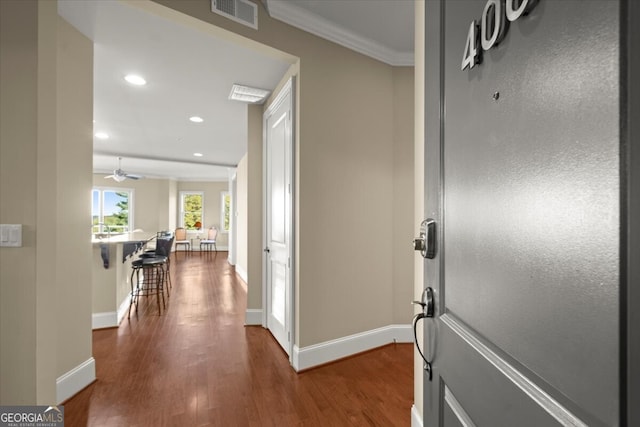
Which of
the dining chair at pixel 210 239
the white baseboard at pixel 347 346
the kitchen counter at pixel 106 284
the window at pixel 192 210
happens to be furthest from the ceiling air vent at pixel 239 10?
the window at pixel 192 210

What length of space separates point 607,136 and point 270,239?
3.07 metres

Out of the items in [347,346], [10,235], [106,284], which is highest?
[10,235]

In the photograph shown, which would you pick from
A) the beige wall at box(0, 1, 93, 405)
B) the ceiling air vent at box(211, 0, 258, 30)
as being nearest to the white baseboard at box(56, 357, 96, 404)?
the beige wall at box(0, 1, 93, 405)

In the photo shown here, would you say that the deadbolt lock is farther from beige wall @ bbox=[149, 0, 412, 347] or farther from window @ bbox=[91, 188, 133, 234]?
window @ bbox=[91, 188, 133, 234]

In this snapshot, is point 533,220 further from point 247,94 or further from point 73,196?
point 247,94

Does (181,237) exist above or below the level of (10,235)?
below

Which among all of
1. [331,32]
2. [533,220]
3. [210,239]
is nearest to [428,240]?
[533,220]

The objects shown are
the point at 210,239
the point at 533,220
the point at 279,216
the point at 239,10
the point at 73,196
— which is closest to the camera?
the point at 533,220

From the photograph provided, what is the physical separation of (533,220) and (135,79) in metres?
3.71

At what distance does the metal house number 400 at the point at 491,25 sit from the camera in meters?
0.52

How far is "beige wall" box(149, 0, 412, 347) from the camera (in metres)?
2.49

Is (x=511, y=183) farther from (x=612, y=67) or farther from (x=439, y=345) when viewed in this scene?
(x=439, y=345)

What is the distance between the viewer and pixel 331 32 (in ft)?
8.34

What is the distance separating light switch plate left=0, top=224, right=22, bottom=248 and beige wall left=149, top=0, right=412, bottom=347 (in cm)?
164
